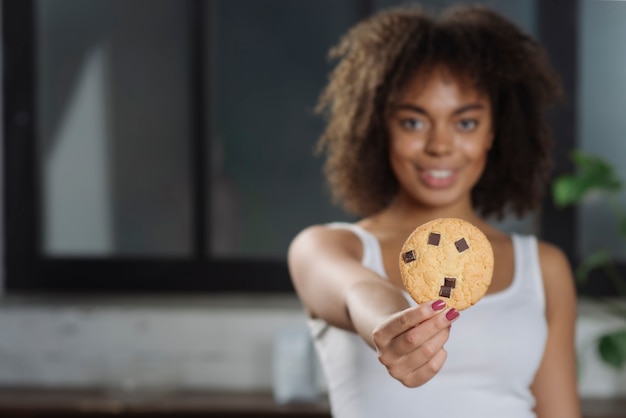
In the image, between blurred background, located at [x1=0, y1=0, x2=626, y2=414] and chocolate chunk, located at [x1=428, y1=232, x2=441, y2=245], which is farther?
blurred background, located at [x1=0, y1=0, x2=626, y2=414]

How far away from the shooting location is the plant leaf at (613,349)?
7.67 ft

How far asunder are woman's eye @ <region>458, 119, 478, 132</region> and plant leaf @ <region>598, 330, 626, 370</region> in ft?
4.04

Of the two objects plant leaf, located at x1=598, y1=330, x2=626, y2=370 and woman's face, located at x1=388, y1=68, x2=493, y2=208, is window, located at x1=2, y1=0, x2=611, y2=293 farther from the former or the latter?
woman's face, located at x1=388, y1=68, x2=493, y2=208

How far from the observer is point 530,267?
4.70 feet

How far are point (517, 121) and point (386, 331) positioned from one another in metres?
0.76

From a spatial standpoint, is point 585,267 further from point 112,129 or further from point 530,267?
point 112,129

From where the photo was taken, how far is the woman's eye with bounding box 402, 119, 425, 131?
1334 mm

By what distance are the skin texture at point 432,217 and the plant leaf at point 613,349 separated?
3.20ft

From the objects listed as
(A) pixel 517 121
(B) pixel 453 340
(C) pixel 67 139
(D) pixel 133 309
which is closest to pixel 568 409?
(B) pixel 453 340

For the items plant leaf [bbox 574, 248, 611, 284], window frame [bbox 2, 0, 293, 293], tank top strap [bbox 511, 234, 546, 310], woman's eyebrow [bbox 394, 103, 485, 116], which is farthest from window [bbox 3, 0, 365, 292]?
woman's eyebrow [bbox 394, 103, 485, 116]

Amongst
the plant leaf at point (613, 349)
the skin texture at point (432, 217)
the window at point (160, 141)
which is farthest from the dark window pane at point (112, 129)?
the skin texture at point (432, 217)

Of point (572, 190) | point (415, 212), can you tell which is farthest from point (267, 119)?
point (415, 212)

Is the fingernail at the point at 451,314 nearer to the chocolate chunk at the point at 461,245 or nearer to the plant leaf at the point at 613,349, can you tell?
the chocolate chunk at the point at 461,245

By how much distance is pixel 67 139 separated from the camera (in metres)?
3.14
